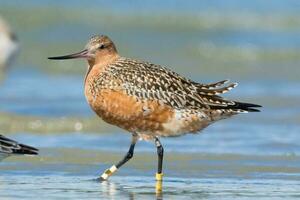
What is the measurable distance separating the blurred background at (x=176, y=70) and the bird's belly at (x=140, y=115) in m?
0.52

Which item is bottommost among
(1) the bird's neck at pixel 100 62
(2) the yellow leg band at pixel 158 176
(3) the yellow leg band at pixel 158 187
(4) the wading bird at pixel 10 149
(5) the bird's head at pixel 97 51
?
(3) the yellow leg band at pixel 158 187

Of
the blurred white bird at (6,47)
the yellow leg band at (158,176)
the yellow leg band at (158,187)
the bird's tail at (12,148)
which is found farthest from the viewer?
the blurred white bird at (6,47)

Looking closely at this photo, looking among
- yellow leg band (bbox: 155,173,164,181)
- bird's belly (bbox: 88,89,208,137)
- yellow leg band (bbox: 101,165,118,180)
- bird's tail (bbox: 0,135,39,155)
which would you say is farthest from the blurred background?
bird's tail (bbox: 0,135,39,155)

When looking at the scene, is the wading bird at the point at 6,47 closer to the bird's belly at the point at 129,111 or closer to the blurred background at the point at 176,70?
the blurred background at the point at 176,70

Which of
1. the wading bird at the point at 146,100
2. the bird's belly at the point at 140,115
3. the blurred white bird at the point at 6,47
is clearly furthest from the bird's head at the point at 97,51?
the blurred white bird at the point at 6,47

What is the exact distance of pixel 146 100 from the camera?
11945mm

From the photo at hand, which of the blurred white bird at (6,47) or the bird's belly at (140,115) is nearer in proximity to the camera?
the bird's belly at (140,115)

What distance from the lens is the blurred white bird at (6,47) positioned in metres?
21.6

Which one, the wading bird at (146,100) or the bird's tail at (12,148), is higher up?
the wading bird at (146,100)

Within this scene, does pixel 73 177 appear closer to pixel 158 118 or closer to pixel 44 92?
pixel 158 118

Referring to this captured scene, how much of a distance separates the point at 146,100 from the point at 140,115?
0.56ft

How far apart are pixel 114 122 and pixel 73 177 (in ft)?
2.30

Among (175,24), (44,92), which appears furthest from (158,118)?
(175,24)

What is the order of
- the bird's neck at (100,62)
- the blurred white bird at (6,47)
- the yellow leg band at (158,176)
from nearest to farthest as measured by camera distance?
the yellow leg band at (158,176), the bird's neck at (100,62), the blurred white bird at (6,47)
